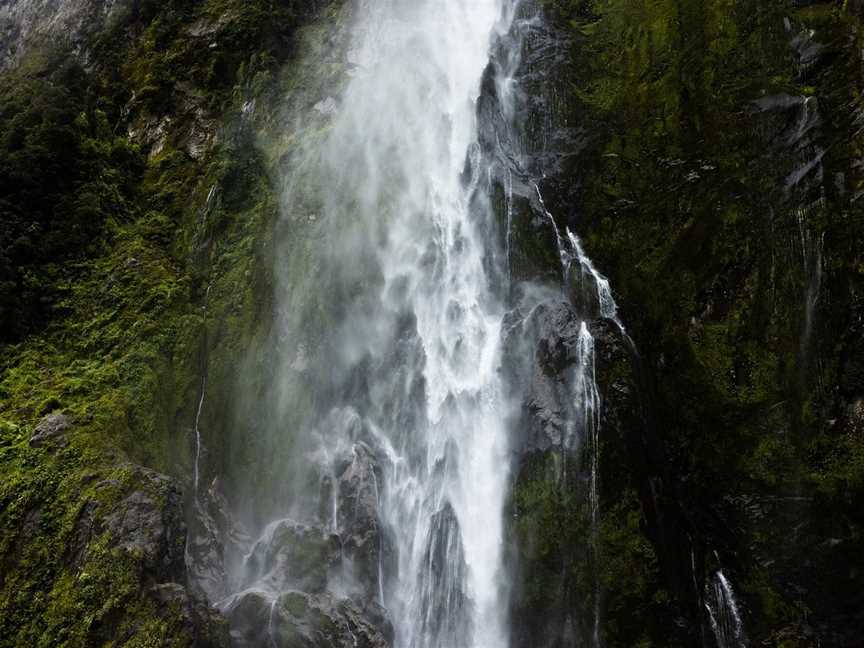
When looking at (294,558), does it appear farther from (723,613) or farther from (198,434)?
(723,613)

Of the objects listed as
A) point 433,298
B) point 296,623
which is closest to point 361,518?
point 296,623

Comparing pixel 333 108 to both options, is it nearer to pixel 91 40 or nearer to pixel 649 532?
pixel 91 40

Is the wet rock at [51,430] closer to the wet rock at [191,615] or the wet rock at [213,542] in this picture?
the wet rock at [213,542]

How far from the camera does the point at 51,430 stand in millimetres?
11359

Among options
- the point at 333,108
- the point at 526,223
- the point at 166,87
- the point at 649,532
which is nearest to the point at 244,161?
the point at 333,108

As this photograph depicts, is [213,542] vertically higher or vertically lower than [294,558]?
higher

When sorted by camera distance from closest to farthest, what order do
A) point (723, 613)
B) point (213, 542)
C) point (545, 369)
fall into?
point (723, 613) < point (213, 542) < point (545, 369)

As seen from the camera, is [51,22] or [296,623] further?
[51,22]

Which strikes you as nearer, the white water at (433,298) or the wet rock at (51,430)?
the wet rock at (51,430)

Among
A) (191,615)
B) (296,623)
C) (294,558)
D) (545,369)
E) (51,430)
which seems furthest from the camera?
(545,369)

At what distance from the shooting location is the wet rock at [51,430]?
36.9 feet

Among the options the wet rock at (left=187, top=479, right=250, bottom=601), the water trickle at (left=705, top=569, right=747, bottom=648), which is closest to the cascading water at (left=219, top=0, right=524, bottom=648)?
the wet rock at (left=187, top=479, right=250, bottom=601)

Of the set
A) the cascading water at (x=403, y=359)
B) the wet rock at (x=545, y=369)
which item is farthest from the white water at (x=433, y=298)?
the wet rock at (x=545, y=369)

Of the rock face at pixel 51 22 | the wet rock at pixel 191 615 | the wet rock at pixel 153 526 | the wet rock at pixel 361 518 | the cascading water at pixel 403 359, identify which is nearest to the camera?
the wet rock at pixel 191 615
